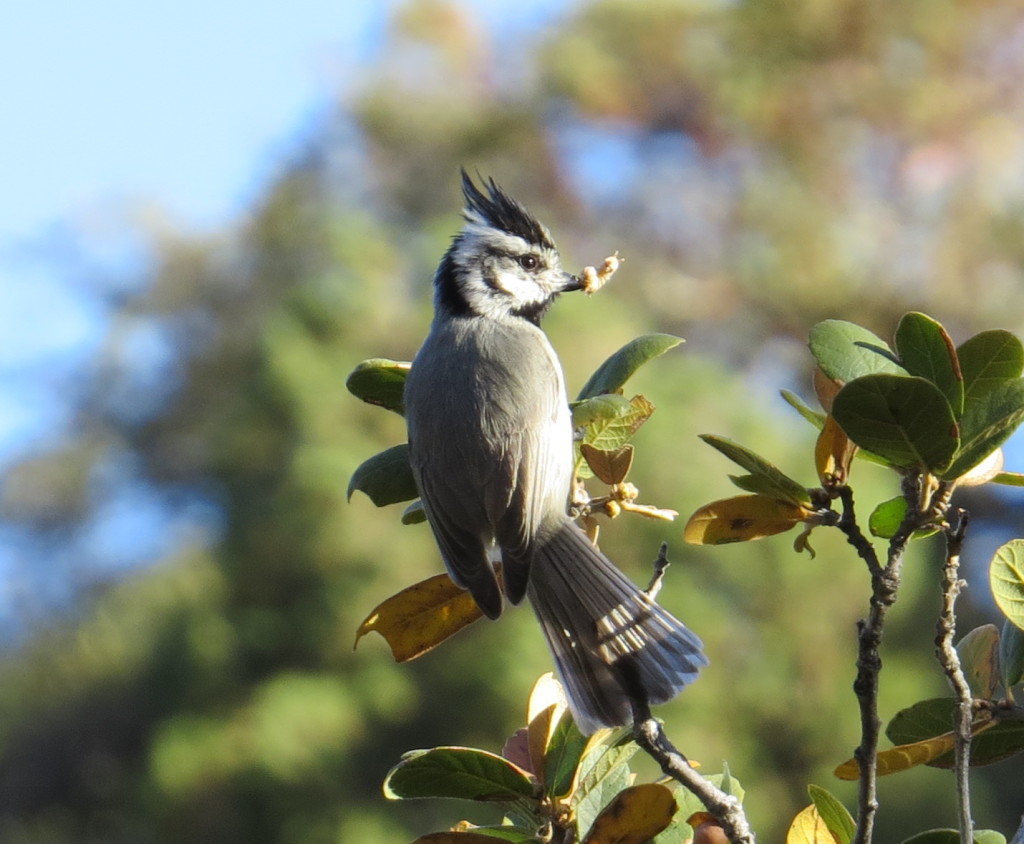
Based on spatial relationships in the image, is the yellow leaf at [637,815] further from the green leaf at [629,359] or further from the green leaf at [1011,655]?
the green leaf at [629,359]

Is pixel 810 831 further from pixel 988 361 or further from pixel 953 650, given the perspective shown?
pixel 988 361

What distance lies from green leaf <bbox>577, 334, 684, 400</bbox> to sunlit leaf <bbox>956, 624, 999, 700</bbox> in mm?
626

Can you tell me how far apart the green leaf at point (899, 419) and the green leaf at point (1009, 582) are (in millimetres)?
172

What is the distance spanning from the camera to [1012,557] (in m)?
1.73

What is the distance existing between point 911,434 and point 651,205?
1542 cm

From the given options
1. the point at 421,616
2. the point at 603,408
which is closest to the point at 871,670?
the point at 603,408

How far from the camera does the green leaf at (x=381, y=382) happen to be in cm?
228

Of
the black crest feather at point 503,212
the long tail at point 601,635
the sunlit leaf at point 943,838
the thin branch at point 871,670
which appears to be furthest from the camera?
the black crest feather at point 503,212

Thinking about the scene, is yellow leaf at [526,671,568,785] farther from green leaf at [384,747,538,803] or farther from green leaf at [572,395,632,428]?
green leaf at [572,395,632,428]

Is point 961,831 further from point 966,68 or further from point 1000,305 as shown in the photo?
point 966,68

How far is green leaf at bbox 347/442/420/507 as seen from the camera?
7.25 ft

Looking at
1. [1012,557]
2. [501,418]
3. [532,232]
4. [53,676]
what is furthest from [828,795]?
[53,676]

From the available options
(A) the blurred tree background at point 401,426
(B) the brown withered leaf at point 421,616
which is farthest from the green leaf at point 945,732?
(A) the blurred tree background at point 401,426

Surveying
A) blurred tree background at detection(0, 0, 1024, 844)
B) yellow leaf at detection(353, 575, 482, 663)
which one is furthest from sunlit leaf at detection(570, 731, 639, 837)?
blurred tree background at detection(0, 0, 1024, 844)
